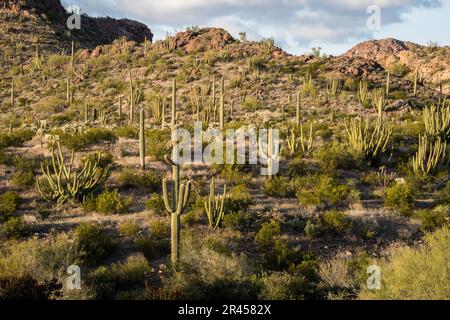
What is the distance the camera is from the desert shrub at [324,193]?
11.2 metres

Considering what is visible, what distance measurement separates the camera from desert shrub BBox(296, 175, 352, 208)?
36.7 ft

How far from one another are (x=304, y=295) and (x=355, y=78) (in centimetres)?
2728

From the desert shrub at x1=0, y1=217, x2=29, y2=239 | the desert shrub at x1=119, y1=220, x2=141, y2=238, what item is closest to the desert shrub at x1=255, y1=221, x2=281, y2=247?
the desert shrub at x1=119, y1=220, x2=141, y2=238

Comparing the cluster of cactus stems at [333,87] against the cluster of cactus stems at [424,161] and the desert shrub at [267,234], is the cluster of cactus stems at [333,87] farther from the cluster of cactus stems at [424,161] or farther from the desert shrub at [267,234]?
the desert shrub at [267,234]

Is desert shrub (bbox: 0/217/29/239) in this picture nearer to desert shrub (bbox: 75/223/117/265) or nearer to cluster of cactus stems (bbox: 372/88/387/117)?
desert shrub (bbox: 75/223/117/265)

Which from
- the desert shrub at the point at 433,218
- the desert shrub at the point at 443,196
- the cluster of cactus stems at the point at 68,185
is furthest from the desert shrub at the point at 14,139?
the desert shrub at the point at 443,196

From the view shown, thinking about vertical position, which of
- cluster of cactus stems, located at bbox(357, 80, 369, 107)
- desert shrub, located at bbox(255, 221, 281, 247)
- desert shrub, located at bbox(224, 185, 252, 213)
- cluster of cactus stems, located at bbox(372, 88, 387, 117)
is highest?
cluster of cactus stems, located at bbox(357, 80, 369, 107)

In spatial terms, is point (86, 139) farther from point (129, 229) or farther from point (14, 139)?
point (129, 229)

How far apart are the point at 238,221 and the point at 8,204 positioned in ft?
20.0

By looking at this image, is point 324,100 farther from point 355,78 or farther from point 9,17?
point 9,17
